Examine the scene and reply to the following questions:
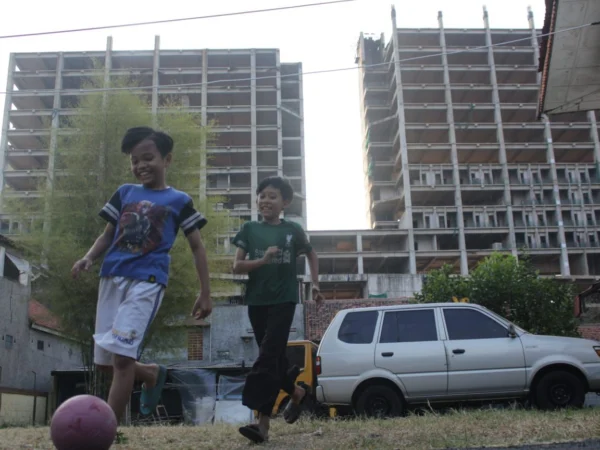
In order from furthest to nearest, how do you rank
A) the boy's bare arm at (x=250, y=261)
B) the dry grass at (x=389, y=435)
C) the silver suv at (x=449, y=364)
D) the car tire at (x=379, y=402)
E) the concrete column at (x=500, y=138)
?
the concrete column at (x=500, y=138), the car tire at (x=379, y=402), the silver suv at (x=449, y=364), the boy's bare arm at (x=250, y=261), the dry grass at (x=389, y=435)

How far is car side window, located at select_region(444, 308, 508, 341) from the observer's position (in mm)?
7371

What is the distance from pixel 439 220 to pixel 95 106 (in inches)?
1715

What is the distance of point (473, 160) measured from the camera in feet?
192

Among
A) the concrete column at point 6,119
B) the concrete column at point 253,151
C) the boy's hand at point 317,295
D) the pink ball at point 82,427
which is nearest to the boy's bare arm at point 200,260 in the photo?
the boy's hand at point 317,295

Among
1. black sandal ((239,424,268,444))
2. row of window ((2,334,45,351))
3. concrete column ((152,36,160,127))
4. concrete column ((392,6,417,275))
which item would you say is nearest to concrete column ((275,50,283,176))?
concrete column ((392,6,417,275))

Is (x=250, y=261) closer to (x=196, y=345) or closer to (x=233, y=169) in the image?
(x=196, y=345)

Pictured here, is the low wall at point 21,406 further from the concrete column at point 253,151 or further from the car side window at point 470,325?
the concrete column at point 253,151

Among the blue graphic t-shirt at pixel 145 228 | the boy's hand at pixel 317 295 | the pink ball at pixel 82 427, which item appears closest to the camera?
the pink ball at pixel 82 427

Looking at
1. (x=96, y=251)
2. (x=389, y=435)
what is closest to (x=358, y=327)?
(x=389, y=435)

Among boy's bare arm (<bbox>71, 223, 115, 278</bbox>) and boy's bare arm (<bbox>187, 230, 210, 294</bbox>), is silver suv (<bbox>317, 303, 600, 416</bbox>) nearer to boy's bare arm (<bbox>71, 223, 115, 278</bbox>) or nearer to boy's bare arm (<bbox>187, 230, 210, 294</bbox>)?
boy's bare arm (<bbox>187, 230, 210, 294</bbox>)

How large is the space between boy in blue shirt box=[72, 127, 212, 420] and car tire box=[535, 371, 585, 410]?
491 cm

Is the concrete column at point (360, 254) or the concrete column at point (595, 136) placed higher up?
the concrete column at point (595, 136)

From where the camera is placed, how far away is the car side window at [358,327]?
7582 millimetres

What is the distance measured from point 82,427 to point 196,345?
2773 cm
